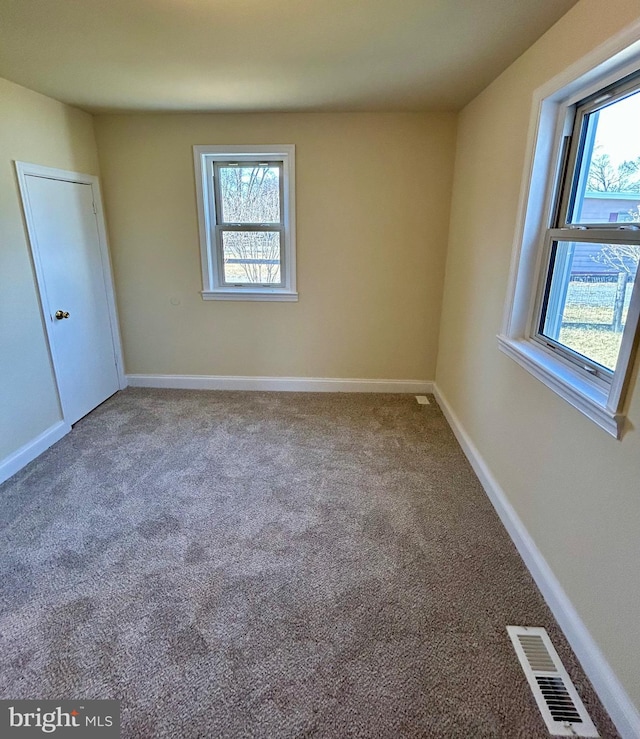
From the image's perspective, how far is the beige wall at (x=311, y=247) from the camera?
3.48m

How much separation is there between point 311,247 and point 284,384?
137 centimetres

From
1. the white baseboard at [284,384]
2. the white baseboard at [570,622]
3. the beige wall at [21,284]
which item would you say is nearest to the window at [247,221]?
the white baseboard at [284,384]

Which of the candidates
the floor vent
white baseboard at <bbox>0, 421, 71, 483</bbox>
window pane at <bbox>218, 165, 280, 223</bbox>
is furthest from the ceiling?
the floor vent

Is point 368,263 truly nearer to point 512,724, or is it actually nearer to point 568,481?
point 568,481

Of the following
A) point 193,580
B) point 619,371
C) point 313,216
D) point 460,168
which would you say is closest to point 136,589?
point 193,580

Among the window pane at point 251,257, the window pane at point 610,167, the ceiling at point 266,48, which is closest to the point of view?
the window pane at point 610,167

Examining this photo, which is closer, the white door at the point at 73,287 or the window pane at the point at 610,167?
the window pane at the point at 610,167

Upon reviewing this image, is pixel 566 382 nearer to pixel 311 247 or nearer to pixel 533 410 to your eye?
pixel 533 410

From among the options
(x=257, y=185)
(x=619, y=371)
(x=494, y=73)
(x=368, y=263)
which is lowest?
(x=619, y=371)

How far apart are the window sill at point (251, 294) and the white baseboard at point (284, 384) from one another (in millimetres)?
808

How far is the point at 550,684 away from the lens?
1.45 meters

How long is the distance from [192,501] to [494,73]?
3170mm

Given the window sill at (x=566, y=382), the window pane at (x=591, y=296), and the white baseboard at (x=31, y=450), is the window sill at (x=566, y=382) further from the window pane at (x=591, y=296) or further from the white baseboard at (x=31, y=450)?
the white baseboard at (x=31, y=450)

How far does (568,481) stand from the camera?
1.71m
